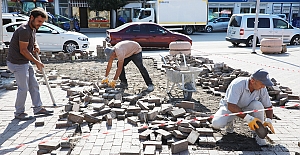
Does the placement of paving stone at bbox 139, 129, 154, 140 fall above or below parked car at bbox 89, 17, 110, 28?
below

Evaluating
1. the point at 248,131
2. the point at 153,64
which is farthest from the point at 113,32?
the point at 248,131

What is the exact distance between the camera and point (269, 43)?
1409cm

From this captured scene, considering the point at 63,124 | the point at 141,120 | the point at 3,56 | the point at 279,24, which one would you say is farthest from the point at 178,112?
the point at 279,24

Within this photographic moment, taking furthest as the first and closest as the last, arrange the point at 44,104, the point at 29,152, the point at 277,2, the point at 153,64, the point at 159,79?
the point at 277,2
the point at 153,64
the point at 159,79
the point at 44,104
the point at 29,152

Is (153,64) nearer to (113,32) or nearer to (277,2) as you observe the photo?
(113,32)

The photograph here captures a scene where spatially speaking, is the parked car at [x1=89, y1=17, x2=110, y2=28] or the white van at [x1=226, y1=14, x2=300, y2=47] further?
the parked car at [x1=89, y1=17, x2=110, y2=28]

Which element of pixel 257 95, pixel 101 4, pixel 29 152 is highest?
pixel 101 4

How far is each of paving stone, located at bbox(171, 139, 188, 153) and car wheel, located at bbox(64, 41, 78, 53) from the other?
1056 cm

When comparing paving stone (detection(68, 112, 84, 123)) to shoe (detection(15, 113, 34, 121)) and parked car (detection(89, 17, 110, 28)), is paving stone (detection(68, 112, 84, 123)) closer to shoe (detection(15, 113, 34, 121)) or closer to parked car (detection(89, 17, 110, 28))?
shoe (detection(15, 113, 34, 121))

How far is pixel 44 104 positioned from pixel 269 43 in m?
11.6

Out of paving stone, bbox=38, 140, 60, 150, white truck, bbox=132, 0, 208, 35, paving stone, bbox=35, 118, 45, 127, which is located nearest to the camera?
paving stone, bbox=38, 140, 60, 150

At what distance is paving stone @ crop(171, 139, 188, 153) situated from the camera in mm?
4078

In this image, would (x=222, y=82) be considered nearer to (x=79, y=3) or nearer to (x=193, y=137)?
(x=193, y=137)

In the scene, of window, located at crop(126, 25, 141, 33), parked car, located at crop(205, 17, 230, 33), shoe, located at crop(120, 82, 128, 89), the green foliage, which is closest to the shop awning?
the green foliage
